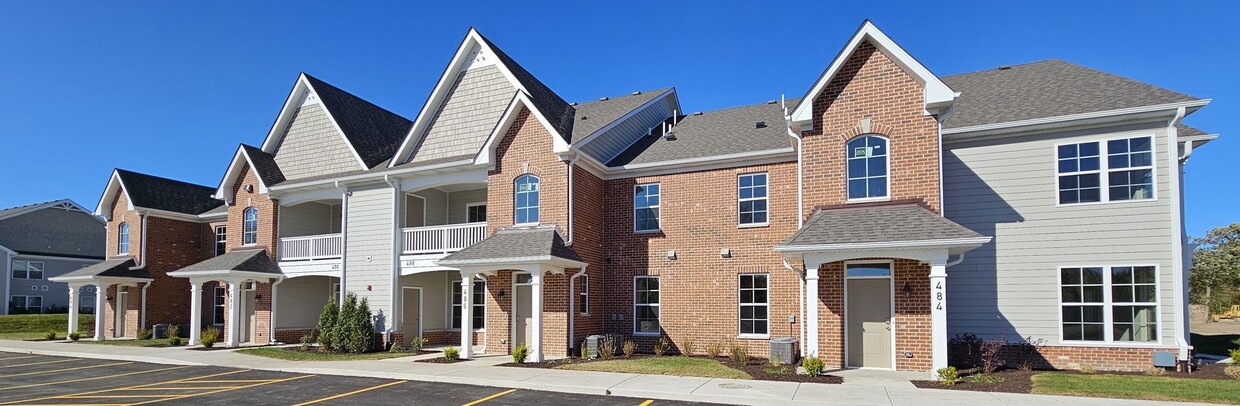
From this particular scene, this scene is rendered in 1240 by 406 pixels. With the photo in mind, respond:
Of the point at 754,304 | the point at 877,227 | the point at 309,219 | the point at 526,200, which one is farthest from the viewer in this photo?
the point at 309,219

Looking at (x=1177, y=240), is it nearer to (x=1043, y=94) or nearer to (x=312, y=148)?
(x=1043, y=94)

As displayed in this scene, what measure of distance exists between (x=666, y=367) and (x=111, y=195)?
2572cm

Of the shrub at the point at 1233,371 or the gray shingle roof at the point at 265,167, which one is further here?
the gray shingle roof at the point at 265,167

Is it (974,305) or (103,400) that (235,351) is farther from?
(974,305)

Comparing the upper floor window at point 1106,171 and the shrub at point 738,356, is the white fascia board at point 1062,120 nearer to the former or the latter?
the upper floor window at point 1106,171

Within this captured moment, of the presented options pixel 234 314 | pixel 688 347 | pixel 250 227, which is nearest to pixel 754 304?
pixel 688 347

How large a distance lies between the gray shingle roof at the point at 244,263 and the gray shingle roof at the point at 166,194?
582 centimetres

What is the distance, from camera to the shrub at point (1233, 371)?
45.0 feet

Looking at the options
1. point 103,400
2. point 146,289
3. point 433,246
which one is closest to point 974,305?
point 433,246

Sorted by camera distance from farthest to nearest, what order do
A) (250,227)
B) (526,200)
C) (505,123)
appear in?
(250,227) → (505,123) → (526,200)

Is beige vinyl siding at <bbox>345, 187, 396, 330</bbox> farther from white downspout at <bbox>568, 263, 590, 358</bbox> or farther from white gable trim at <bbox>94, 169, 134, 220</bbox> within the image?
white gable trim at <bbox>94, 169, 134, 220</bbox>

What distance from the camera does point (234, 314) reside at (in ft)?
78.8

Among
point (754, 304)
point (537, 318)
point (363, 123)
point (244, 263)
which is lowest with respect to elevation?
point (537, 318)

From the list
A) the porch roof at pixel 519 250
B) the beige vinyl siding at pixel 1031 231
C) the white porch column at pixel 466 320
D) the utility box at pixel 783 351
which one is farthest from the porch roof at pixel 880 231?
the white porch column at pixel 466 320
